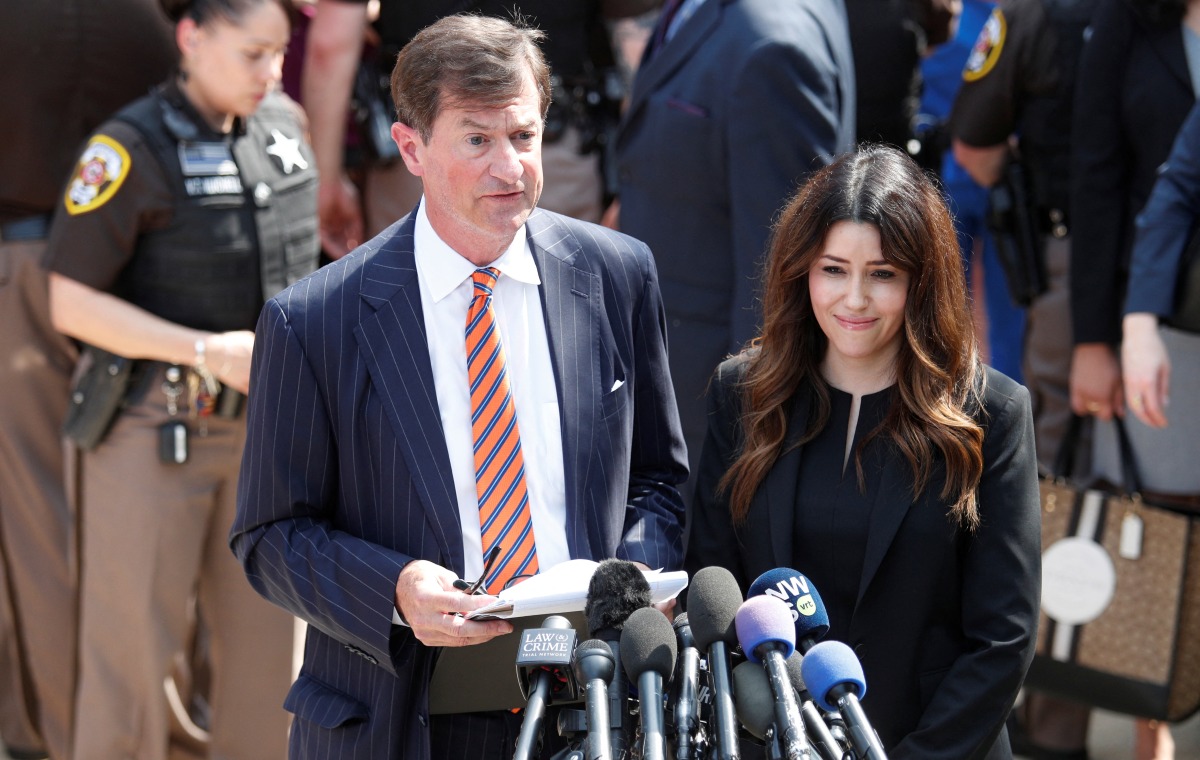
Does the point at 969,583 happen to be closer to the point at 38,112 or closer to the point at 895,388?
the point at 895,388

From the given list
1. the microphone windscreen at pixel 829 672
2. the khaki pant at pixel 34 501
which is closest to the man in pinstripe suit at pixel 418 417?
the microphone windscreen at pixel 829 672

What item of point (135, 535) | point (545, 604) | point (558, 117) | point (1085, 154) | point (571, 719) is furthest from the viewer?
point (558, 117)

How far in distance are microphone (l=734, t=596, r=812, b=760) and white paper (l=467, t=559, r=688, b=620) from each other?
24 centimetres

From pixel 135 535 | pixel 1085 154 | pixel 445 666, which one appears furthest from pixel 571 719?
pixel 1085 154

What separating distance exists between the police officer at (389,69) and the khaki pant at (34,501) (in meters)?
0.99

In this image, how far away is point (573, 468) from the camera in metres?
2.74

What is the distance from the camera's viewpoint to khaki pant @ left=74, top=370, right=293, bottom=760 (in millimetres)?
4152

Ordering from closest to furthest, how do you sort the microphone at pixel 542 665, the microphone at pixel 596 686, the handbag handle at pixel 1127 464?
the microphone at pixel 596 686, the microphone at pixel 542 665, the handbag handle at pixel 1127 464

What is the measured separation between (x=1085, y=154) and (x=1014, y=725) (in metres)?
1.93

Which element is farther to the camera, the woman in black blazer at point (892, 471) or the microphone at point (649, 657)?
the woman in black blazer at point (892, 471)

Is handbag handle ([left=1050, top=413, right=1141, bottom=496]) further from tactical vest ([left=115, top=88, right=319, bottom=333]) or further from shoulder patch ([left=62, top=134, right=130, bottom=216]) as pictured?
shoulder patch ([left=62, top=134, right=130, bottom=216])

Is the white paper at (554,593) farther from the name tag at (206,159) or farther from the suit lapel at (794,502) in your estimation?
the name tag at (206,159)

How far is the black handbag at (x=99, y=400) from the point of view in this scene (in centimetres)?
412

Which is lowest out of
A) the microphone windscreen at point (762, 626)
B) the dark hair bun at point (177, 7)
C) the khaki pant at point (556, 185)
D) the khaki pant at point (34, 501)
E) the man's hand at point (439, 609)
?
the khaki pant at point (34, 501)
